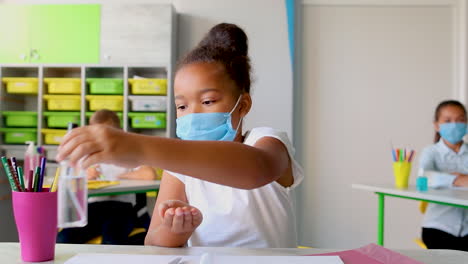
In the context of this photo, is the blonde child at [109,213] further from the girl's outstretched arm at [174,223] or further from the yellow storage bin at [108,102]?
the girl's outstretched arm at [174,223]

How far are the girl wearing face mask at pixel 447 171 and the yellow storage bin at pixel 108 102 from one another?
2.35m

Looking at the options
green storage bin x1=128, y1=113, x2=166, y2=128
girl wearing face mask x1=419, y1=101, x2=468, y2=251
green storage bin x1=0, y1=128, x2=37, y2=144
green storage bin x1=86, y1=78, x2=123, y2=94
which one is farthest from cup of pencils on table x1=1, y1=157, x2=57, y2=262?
green storage bin x1=0, y1=128, x2=37, y2=144

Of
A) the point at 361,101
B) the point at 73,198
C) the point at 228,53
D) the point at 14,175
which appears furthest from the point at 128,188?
the point at 361,101

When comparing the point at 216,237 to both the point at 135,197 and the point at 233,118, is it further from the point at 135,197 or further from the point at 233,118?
the point at 135,197

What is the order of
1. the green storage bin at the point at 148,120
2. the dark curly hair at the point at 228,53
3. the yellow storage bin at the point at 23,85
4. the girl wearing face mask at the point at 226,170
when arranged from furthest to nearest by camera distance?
the yellow storage bin at the point at 23,85, the green storage bin at the point at 148,120, the dark curly hair at the point at 228,53, the girl wearing face mask at the point at 226,170

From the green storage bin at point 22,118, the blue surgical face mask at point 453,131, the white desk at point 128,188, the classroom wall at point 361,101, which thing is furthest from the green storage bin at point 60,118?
the blue surgical face mask at point 453,131

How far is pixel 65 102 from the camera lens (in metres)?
3.45

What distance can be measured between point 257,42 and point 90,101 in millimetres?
1554

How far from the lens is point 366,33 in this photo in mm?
3705

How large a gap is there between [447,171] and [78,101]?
2.87m

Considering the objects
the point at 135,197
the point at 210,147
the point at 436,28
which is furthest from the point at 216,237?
the point at 436,28

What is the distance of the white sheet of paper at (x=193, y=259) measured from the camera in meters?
0.71

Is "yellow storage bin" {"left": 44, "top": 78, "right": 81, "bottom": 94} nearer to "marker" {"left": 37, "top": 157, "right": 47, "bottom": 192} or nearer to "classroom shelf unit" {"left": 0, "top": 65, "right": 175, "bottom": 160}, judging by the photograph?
"classroom shelf unit" {"left": 0, "top": 65, "right": 175, "bottom": 160}

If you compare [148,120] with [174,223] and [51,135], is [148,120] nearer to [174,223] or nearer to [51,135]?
[51,135]
